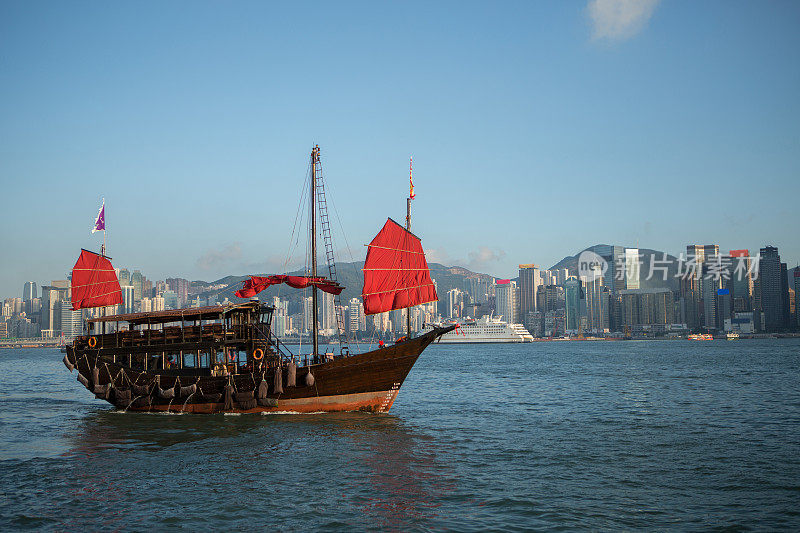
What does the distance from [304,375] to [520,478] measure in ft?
42.3

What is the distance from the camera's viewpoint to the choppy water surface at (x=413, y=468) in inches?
563

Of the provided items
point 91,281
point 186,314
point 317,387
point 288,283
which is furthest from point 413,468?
point 91,281

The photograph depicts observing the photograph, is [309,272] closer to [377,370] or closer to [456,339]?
[377,370]

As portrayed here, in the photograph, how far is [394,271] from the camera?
3089 centimetres

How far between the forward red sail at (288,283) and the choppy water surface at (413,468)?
6.36m

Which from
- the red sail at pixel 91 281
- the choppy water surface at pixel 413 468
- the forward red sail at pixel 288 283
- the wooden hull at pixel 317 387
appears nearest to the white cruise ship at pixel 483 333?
the red sail at pixel 91 281

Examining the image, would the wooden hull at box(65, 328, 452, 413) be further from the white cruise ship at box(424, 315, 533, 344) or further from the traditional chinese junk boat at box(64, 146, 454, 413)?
the white cruise ship at box(424, 315, 533, 344)

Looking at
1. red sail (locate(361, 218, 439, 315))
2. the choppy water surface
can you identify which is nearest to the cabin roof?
the choppy water surface

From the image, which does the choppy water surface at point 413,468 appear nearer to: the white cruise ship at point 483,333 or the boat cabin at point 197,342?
the boat cabin at point 197,342

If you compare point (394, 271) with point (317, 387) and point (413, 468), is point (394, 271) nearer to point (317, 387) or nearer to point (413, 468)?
point (317, 387)

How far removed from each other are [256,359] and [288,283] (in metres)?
4.58

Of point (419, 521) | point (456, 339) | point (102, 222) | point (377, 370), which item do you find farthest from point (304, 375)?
point (456, 339)

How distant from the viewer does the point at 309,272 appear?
33094 mm

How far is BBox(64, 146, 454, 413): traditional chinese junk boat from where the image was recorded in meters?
28.4
